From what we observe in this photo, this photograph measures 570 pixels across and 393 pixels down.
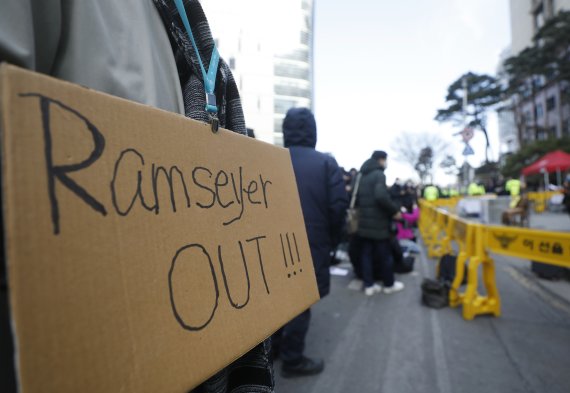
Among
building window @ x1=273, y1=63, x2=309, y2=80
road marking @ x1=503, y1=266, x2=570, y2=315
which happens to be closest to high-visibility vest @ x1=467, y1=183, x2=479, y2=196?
road marking @ x1=503, y1=266, x2=570, y2=315

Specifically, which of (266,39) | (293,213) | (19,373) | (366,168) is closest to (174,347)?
(19,373)

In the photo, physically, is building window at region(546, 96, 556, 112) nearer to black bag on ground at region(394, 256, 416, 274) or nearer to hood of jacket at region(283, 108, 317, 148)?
black bag on ground at region(394, 256, 416, 274)

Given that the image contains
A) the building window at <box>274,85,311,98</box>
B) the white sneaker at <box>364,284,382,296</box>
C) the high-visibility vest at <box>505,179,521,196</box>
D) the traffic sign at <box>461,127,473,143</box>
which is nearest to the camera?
the white sneaker at <box>364,284,382,296</box>

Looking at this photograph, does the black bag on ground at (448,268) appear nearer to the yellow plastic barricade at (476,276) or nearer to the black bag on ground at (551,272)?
the yellow plastic barricade at (476,276)

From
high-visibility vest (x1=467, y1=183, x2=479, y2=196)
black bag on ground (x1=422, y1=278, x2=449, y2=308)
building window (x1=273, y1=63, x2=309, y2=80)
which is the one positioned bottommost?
black bag on ground (x1=422, y1=278, x2=449, y2=308)

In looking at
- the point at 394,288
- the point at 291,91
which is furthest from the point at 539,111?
the point at 394,288

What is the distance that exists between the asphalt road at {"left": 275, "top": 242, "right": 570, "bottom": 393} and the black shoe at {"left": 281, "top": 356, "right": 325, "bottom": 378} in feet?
0.18

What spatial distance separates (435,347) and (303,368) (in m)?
1.15

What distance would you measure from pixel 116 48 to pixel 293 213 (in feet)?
1.90

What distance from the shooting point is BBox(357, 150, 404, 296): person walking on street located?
3.89 metres

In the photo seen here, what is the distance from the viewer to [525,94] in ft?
104

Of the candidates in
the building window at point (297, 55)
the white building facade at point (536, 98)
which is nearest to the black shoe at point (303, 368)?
the building window at point (297, 55)

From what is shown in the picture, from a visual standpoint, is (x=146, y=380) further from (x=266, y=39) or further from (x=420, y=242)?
(x=266, y=39)

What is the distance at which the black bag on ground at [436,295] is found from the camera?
11.3 feet
